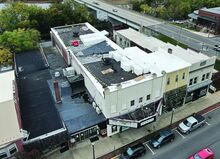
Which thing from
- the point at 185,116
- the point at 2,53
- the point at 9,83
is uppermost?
the point at 9,83

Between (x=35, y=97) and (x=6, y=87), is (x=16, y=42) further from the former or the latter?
(x=6, y=87)

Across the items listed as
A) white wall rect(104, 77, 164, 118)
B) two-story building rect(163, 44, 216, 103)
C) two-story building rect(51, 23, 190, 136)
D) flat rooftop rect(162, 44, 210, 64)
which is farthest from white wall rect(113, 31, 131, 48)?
white wall rect(104, 77, 164, 118)

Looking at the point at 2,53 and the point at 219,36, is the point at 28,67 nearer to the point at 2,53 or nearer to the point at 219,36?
the point at 2,53

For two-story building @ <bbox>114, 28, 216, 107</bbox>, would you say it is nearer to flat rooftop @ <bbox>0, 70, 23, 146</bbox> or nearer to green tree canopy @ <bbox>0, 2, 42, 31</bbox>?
flat rooftop @ <bbox>0, 70, 23, 146</bbox>

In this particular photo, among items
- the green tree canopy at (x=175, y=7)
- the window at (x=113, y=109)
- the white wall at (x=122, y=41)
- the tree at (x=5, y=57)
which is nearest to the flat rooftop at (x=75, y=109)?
the window at (x=113, y=109)

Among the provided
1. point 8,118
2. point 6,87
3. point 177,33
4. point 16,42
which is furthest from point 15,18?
point 8,118

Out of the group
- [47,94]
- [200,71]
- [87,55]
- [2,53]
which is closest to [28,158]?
[47,94]
